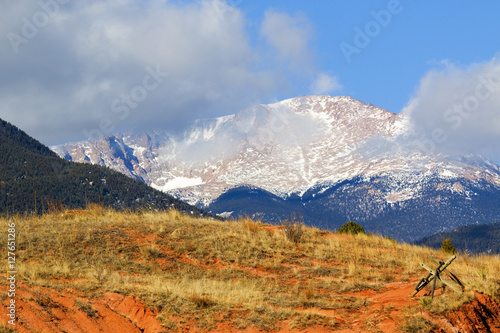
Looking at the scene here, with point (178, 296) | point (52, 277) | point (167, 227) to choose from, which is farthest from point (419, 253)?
point (52, 277)

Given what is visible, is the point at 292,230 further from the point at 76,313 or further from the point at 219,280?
the point at 76,313

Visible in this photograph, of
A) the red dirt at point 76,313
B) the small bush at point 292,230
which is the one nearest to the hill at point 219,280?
the red dirt at point 76,313

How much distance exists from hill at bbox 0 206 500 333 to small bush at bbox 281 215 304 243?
167 mm

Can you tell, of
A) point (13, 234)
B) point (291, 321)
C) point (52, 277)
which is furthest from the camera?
point (13, 234)

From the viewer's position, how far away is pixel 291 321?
49.2 ft

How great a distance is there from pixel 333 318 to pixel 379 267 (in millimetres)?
7858

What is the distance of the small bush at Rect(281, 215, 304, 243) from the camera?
25641mm

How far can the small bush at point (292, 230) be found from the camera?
2564cm

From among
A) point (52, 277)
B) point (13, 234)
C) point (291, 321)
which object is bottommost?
point (291, 321)

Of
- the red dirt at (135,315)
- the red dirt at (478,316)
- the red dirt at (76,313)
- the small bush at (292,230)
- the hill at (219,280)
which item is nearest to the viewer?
the red dirt at (76,313)

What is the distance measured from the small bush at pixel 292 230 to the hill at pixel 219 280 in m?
0.17

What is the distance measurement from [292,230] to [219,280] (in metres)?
6.73

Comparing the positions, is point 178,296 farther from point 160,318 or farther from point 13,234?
point 13,234

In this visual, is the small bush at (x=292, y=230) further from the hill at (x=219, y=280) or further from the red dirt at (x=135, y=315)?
the red dirt at (x=135, y=315)
